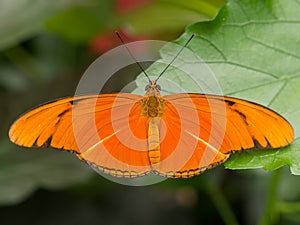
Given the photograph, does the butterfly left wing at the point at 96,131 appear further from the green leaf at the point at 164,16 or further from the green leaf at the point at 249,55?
the green leaf at the point at 164,16

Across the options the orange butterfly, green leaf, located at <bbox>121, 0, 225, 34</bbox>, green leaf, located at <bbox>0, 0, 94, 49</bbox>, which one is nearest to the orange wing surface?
the orange butterfly

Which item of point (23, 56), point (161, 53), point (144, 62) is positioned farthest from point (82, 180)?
point (161, 53)

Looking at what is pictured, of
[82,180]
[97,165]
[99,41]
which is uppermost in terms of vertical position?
[99,41]

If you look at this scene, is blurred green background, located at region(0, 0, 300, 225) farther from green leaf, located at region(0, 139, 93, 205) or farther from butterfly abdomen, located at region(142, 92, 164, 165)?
butterfly abdomen, located at region(142, 92, 164, 165)

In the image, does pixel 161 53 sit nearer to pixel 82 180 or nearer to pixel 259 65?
pixel 259 65

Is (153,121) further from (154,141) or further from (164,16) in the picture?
(164,16)

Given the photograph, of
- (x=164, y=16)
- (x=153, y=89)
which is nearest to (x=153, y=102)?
(x=153, y=89)
